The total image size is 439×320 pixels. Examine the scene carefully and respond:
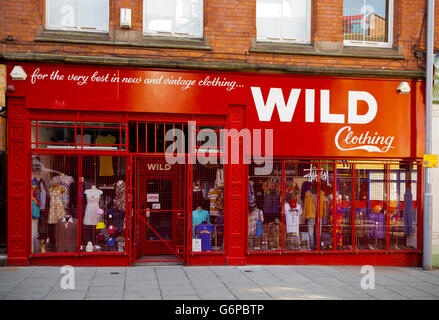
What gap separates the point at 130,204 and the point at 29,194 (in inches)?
88.9

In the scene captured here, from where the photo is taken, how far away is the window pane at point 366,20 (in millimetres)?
10805

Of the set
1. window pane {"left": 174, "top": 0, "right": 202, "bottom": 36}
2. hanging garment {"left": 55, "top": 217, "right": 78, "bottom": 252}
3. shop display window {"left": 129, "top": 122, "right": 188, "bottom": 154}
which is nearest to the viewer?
hanging garment {"left": 55, "top": 217, "right": 78, "bottom": 252}

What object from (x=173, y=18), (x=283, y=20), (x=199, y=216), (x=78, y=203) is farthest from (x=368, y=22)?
(x=78, y=203)

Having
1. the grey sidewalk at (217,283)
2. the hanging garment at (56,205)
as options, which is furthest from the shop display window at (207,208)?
the hanging garment at (56,205)

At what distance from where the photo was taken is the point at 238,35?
10031 mm

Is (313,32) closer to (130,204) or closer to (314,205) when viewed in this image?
(314,205)

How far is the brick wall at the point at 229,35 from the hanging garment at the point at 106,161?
1.96 metres

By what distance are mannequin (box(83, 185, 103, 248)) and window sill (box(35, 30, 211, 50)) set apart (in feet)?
11.3

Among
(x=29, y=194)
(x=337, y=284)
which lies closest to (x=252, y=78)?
(x=337, y=284)

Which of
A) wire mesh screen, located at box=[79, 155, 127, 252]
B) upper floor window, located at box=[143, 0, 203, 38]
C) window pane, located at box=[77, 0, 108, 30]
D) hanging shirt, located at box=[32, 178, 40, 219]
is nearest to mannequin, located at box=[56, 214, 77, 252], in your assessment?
wire mesh screen, located at box=[79, 155, 127, 252]

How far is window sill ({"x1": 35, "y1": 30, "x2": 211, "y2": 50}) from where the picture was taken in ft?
30.9

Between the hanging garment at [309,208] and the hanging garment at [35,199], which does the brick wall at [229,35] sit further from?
the hanging garment at [309,208]

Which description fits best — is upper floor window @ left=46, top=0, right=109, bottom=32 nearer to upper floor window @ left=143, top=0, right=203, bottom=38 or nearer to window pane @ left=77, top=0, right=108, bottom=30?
window pane @ left=77, top=0, right=108, bottom=30

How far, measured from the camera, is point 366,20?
10922 mm
